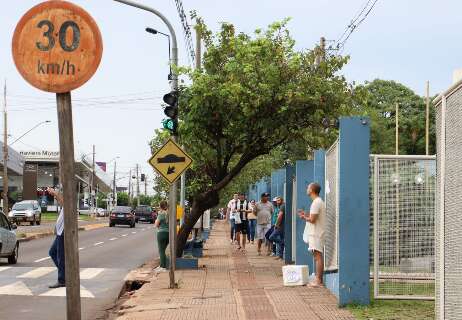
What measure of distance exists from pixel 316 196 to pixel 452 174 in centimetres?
638

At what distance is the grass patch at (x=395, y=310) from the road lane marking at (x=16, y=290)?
6382 millimetres

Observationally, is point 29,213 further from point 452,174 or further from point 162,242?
point 452,174

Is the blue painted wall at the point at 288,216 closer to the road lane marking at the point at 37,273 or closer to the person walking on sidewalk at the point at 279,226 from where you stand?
the person walking on sidewalk at the point at 279,226

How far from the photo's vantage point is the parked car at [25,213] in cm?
5487

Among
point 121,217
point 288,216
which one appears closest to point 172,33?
point 288,216

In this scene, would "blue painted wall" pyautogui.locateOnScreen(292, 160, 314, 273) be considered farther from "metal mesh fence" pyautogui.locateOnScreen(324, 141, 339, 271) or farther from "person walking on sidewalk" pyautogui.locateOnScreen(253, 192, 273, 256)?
"person walking on sidewalk" pyautogui.locateOnScreen(253, 192, 273, 256)

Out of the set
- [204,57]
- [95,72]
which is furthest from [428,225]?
[204,57]

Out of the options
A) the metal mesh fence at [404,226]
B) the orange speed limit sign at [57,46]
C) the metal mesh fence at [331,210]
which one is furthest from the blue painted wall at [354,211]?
the orange speed limit sign at [57,46]

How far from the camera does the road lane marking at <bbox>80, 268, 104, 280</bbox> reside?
1805 centimetres

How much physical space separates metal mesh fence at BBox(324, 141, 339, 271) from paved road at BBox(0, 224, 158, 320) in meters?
3.61

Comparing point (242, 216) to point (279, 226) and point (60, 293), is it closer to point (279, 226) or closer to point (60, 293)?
point (279, 226)

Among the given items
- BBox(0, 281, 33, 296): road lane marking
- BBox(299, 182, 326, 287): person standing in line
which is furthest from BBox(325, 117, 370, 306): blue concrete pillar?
BBox(0, 281, 33, 296): road lane marking

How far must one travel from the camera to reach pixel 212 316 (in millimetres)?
10742

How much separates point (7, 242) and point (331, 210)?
10198 millimetres
